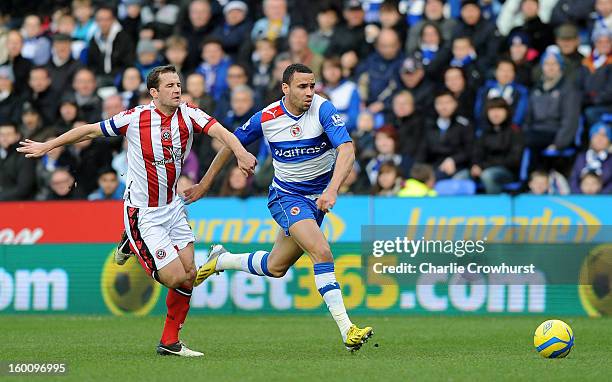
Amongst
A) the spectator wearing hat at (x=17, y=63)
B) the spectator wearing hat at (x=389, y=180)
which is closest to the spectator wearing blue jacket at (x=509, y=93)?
the spectator wearing hat at (x=389, y=180)

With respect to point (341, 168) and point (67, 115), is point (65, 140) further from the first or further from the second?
point (67, 115)

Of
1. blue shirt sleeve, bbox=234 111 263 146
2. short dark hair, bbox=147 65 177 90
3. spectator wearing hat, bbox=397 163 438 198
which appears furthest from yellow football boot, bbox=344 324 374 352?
spectator wearing hat, bbox=397 163 438 198

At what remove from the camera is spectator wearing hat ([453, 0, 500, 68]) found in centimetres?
1941

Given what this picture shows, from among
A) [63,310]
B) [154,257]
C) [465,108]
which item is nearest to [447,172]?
[465,108]

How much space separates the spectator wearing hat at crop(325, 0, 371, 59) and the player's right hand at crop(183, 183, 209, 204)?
8.90 m

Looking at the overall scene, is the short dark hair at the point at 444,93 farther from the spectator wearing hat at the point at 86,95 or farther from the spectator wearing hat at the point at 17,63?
the spectator wearing hat at the point at 17,63

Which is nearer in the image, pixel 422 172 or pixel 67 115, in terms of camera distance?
pixel 422 172

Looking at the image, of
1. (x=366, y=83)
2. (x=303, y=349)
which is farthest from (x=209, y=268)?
(x=366, y=83)

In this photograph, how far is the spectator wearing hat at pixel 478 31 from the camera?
19.4m

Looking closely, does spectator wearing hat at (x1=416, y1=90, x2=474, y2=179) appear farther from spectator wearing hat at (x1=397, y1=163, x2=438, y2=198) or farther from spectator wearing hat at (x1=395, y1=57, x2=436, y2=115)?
spectator wearing hat at (x1=395, y1=57, x2=436, y2=115)

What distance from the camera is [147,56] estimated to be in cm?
2119

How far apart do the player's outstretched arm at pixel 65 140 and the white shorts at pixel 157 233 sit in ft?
2.62

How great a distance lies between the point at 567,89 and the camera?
18000 mm

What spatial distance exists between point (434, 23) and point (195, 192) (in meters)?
8.96
